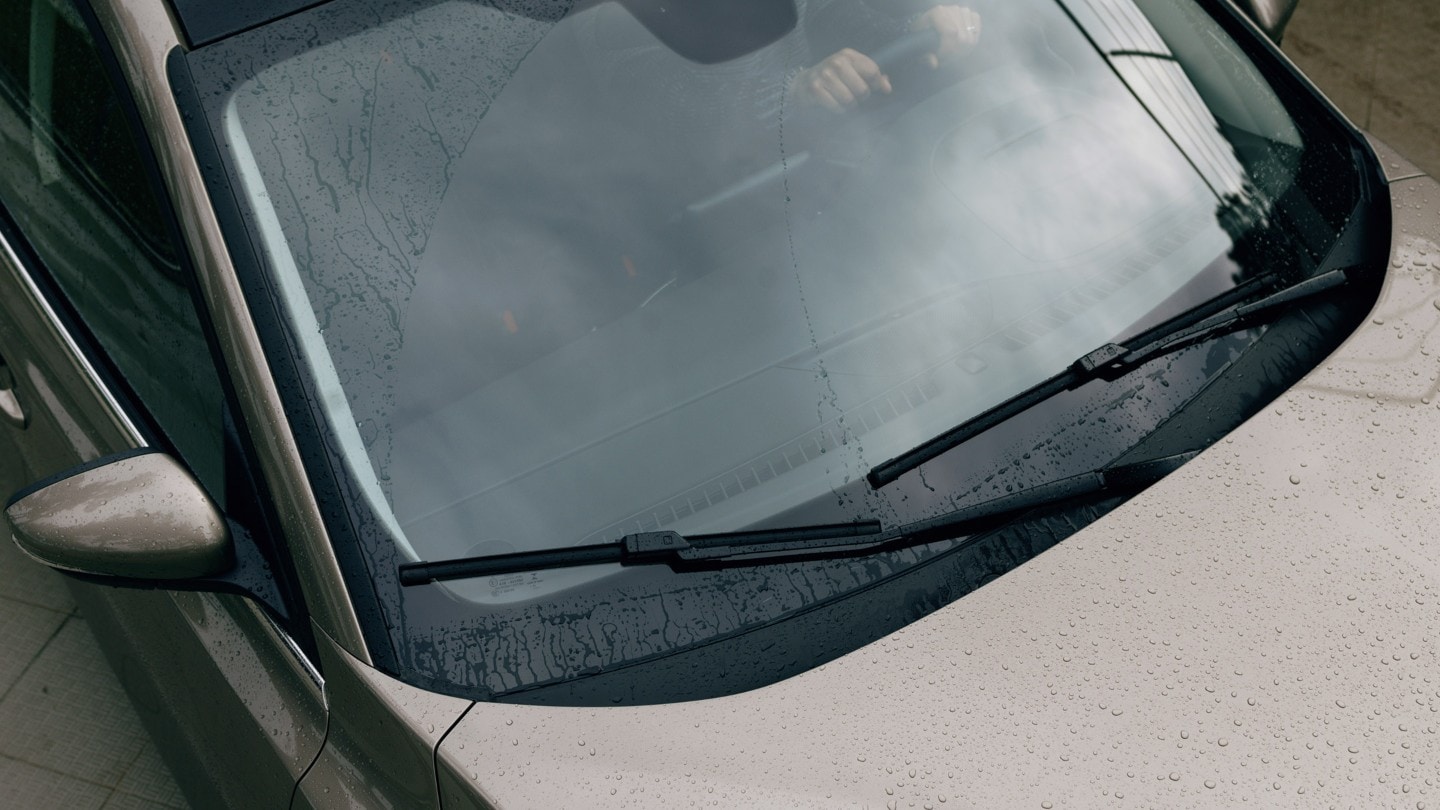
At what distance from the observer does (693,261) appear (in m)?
1.71

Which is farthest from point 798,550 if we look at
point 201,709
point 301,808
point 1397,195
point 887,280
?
point 1397,195

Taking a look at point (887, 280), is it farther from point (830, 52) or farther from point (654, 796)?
point (654, 796)

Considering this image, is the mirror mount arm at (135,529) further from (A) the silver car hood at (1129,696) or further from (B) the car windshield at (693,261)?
(A) the silver car hood at (1129,696)

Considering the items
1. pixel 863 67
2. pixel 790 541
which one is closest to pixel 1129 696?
pixel 790 541

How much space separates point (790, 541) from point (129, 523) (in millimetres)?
781

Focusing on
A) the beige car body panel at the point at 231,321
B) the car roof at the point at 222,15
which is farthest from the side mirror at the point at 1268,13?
the beige car body panel at the point at 231,321

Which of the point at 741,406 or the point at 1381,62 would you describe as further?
the point at 1381,62

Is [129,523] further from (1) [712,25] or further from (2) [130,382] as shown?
(1) [712,25]

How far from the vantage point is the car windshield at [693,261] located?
1.52 metres

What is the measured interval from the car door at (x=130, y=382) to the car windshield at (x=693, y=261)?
19cm

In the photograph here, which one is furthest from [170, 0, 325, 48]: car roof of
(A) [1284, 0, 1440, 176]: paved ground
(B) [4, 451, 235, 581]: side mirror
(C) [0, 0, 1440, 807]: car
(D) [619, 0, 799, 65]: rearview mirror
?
(A) [1284, 0, 1440, 176]: paved ground

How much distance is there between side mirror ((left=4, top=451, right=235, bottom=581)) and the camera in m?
1.49

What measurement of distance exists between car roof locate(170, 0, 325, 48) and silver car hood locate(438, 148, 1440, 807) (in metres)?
1.00

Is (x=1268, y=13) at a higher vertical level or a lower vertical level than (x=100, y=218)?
lower
